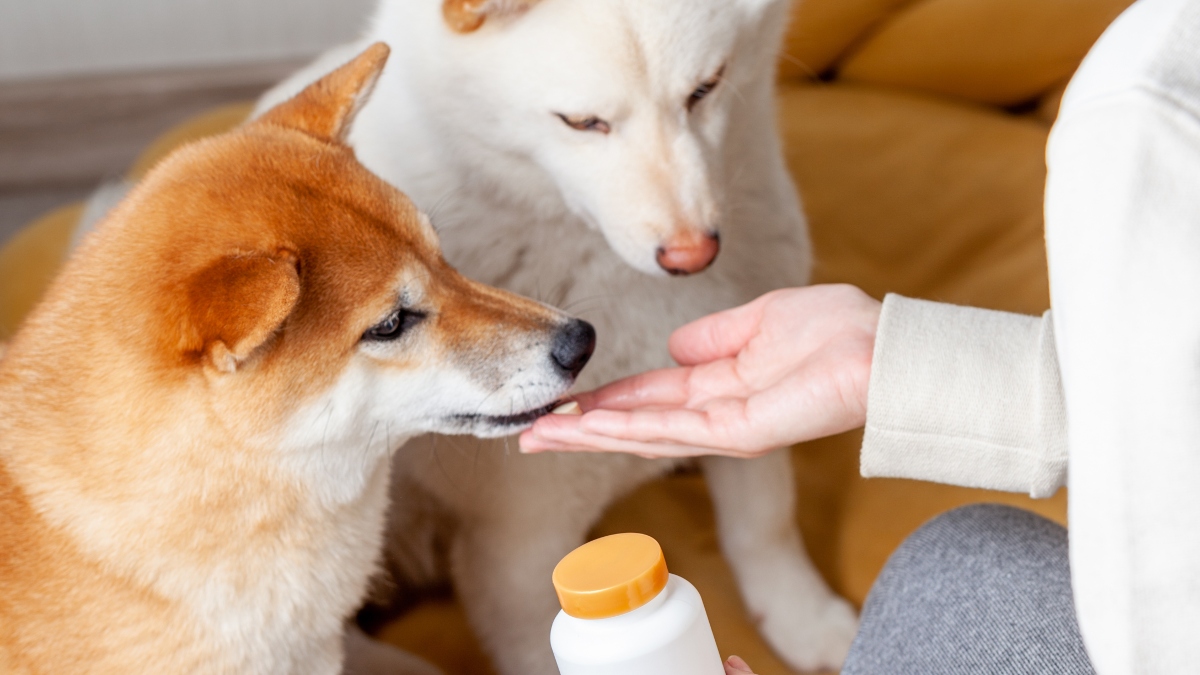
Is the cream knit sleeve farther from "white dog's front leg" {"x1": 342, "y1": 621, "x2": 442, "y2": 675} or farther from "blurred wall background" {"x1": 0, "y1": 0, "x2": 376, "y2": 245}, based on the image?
"blurred wall background" {"x1": 0, "y1": 0, "x2": 376, "y2": 245}

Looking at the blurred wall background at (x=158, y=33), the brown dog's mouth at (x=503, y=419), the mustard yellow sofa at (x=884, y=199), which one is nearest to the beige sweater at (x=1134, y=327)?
the brown dog's mouth at (x=503, y=419)

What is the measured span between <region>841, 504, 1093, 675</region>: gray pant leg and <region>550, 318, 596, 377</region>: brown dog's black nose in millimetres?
363

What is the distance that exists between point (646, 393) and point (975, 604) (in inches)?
14.4

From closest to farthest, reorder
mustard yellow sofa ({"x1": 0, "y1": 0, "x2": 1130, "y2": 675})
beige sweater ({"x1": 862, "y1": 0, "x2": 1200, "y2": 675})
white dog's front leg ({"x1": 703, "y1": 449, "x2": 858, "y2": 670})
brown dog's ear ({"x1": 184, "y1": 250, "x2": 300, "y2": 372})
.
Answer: beige sweater ({"x1": 862, "y1": 0, "x2": 1200, "y2": 675}) < brown dog's ear ({"x1": 184, "y1": 250, "x2": 300, "y2": 372}) < white dog's front leg ({"x1": 703, "y1": 449, "x2": 858, "y2": 670}) < mustard yellow sofa ({"x1": 0, "y1": 0, "x2": 1130, "y2": 675})

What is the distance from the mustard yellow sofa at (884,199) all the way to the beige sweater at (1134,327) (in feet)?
2.25

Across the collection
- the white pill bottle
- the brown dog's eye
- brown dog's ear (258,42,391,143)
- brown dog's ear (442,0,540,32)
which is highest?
brown dog's ear (442,0,540,32)

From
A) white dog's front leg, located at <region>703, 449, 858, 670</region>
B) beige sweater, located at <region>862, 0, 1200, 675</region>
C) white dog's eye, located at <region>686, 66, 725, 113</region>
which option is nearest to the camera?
beige sweater, located at <region>862, 0, 1200, 675</region>

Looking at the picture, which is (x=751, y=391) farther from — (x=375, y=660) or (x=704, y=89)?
(x=375, y=660)

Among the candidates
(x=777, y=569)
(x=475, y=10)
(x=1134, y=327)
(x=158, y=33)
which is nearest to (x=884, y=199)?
(x=777, y=569)

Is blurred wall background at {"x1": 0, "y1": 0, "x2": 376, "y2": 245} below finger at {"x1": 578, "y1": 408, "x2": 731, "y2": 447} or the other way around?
below

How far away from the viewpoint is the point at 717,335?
40.3 inches

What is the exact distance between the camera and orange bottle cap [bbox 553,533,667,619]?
2.04 ft

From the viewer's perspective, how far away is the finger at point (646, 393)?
1.01 meters

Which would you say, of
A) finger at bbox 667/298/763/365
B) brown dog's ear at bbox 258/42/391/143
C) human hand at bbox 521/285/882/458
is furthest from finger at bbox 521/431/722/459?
brown dog's ear at bbox 258/42/391/143
